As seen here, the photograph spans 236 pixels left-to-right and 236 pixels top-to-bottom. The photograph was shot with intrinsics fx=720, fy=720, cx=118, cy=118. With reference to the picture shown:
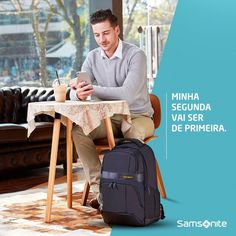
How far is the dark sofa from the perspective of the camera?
5883 millimetres

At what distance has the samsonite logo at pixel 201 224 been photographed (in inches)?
165

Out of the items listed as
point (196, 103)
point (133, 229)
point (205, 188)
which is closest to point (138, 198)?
point (133, 229)

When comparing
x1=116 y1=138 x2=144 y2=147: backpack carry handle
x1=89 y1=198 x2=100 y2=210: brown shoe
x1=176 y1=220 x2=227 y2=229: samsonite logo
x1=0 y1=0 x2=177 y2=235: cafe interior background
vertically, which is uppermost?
x1=0 y1=0 x2=177 y2=235: cafe interior background

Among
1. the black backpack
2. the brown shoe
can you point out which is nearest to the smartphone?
the black backpack

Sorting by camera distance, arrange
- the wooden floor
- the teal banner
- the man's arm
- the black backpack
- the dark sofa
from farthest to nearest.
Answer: the teal banner < the dark sofa < the wooden floor < the man's arm < the black backpack

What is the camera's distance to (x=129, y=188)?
405cm

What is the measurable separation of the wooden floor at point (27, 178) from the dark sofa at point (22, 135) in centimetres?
10

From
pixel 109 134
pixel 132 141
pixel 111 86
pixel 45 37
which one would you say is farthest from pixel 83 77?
pixel 45 37

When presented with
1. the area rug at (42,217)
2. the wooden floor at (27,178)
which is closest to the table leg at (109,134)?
the area rug at (42,217)

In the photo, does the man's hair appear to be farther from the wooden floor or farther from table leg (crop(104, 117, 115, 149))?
the wooden floor

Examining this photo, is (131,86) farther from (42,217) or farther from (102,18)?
(42,217)

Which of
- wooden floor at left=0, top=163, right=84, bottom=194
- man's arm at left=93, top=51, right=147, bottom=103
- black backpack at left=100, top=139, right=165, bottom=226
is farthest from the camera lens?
wooden floor at left=0, top=163, right=84, bottom=194

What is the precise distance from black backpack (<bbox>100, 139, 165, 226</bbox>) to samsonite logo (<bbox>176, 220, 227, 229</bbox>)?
0.53 feet

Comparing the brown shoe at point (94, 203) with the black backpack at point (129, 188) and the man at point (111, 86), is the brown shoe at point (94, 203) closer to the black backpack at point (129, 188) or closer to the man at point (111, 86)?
the man at point (111, 86)
